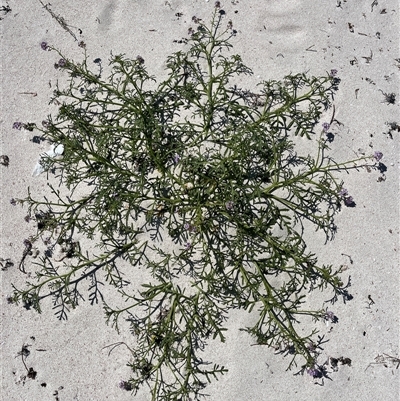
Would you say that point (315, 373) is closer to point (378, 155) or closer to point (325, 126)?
point (378, 155)

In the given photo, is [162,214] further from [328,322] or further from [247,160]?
[328,322]

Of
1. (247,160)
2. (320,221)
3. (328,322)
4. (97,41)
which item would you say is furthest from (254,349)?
(97,41)

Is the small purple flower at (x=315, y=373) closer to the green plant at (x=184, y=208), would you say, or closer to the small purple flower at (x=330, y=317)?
the green plant at (x=184, y=208)

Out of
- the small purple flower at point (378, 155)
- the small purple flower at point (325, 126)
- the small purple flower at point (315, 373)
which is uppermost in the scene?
the small purple flower at point (325, 126)

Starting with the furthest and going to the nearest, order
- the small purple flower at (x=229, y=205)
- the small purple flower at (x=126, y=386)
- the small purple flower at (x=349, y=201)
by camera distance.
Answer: the small purple flower at (x=349, y=201), the small purple flower at (x=126, y=386), the small purple flower at (x=229, y=205)

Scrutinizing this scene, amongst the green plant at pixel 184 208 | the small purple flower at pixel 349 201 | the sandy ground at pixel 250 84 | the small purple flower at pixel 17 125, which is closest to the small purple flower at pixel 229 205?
the green plant at pixel 184 208

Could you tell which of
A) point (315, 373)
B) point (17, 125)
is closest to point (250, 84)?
point (17, 125)
